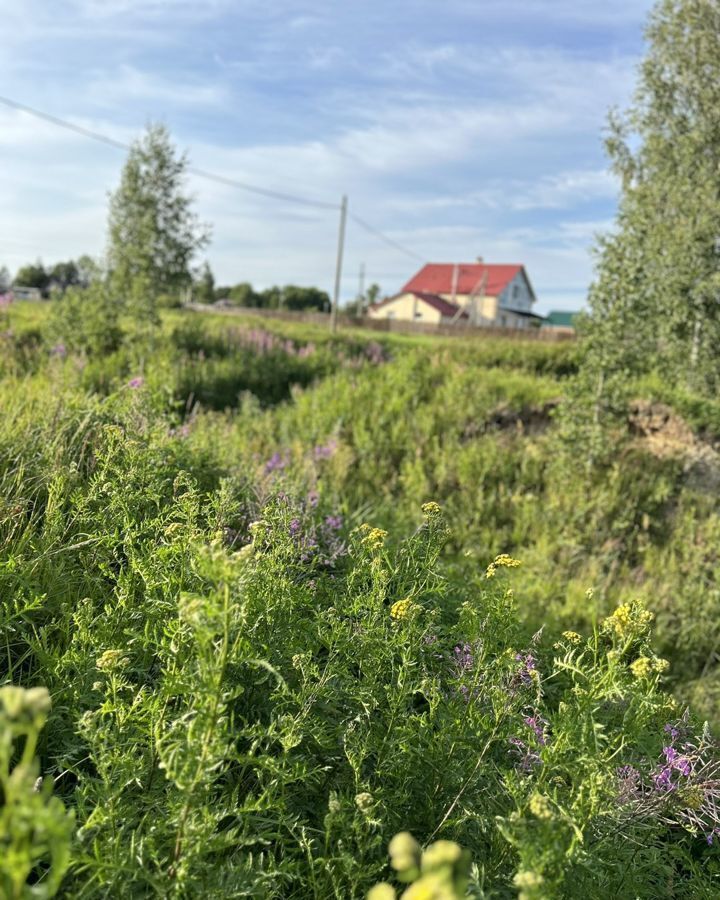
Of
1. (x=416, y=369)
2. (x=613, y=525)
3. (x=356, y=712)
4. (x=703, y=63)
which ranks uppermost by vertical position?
(x=703, y=63)

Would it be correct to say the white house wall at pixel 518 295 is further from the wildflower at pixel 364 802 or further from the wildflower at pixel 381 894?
the wildflower at pixel 381 894

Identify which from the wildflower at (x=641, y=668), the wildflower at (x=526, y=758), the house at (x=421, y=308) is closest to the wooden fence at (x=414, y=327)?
the house at (x=421, y=308)

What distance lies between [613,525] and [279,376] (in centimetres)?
668

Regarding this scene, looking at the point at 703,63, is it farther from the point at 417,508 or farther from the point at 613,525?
the point at 417,508

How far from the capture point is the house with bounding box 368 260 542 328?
2603 inches

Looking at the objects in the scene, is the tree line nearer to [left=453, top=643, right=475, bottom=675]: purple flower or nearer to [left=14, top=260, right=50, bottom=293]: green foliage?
[left=453, top=643, right=475, bottom=675]: purple flower

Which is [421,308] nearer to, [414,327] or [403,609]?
[414,327]

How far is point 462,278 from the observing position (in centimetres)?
7131

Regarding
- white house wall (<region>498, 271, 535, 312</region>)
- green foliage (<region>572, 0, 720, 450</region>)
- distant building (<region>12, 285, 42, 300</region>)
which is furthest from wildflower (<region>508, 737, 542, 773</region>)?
white house wall (<region>498, 271, 535, 312</region>)

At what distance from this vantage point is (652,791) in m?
1.82

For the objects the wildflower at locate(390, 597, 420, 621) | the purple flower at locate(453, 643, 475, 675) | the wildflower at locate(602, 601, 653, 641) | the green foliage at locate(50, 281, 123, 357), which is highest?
the green foliage at locate(50, 281, 123, 357)

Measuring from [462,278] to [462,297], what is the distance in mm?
2527

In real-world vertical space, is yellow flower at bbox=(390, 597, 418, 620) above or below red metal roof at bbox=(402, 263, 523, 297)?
below

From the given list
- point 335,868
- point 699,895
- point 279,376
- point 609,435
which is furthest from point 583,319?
point 335,868
